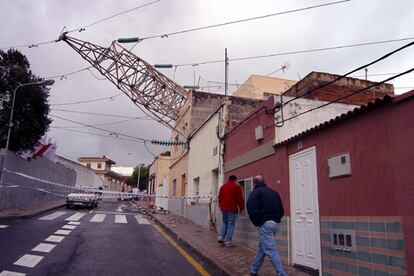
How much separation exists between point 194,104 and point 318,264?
14842mm

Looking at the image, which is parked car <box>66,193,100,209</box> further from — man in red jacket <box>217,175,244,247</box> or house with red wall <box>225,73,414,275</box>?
house with red wall <box>225,73,414,275</box>

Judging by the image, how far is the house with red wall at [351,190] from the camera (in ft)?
16.4

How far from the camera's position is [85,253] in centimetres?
840

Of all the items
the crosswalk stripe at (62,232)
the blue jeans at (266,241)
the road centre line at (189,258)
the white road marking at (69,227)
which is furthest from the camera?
the white road marking at (69,227)

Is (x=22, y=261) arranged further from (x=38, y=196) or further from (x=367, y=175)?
(x=38, y=196)

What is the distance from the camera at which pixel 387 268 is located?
509 centimetres

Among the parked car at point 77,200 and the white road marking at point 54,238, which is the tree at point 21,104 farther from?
the white road marking at point 54,238

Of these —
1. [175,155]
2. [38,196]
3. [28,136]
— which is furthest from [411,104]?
[38,196]

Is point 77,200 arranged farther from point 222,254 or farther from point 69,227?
point 222,254

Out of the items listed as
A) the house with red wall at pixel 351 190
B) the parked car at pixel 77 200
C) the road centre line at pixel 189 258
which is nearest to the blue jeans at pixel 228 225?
the road centre line at pixel 189 258

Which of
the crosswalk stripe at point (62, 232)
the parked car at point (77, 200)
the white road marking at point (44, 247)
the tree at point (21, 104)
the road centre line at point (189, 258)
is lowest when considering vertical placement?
the road centre line at point (189, 258)

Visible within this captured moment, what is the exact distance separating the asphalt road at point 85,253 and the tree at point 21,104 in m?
7.11

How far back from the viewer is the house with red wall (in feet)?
16.4

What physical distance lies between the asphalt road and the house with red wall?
2.35m
